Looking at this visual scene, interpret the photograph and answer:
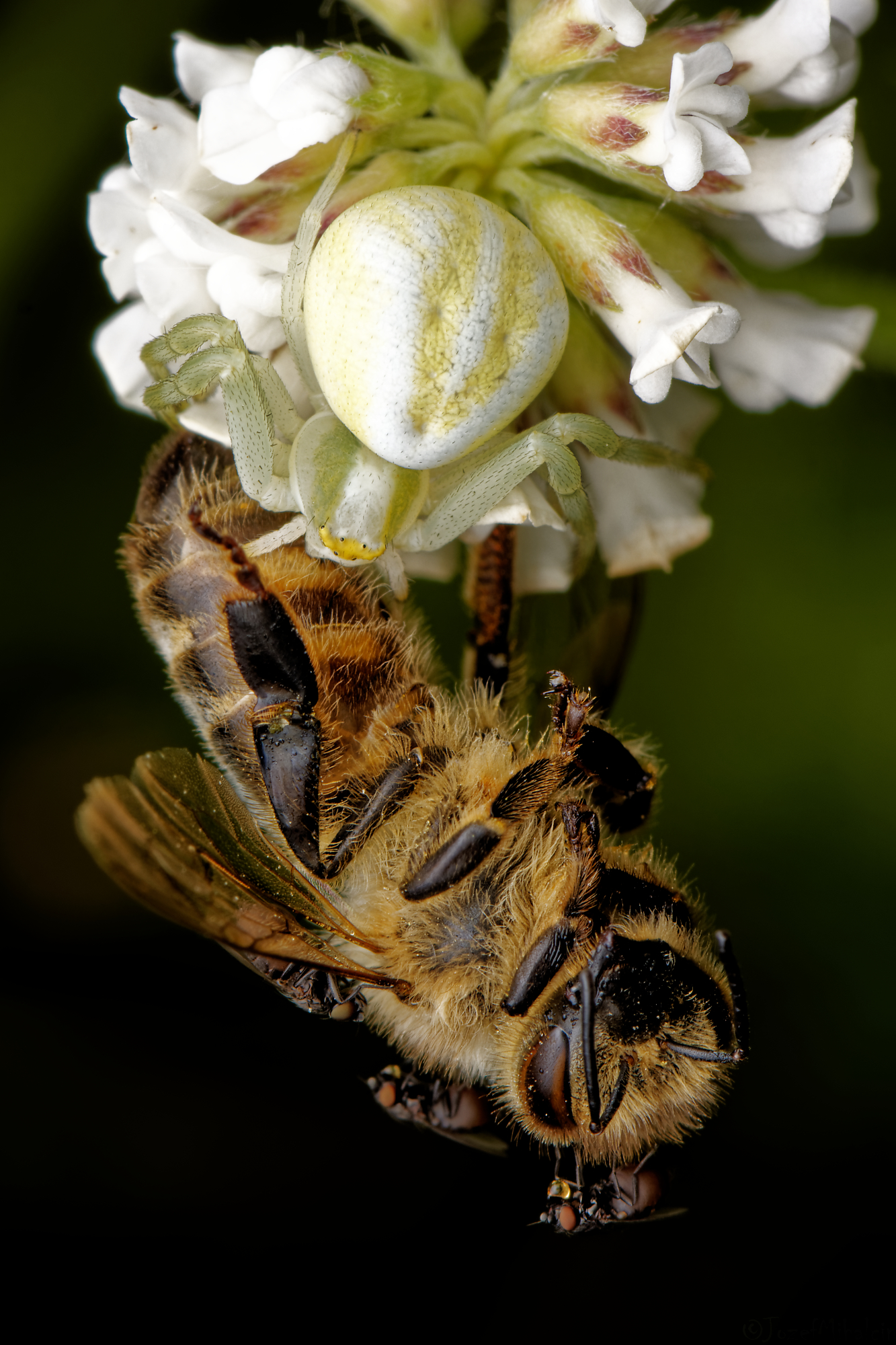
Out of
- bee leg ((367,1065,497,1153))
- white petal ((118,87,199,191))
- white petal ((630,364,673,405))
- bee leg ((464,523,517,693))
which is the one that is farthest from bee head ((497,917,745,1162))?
white petal ((118,87,199,191))

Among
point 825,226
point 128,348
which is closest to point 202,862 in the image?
point 128,348

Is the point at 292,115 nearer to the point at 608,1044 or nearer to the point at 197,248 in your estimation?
the point at 197,248

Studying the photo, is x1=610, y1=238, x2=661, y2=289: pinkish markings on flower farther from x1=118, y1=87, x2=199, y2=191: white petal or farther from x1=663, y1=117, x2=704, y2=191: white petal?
x1=118, y1=87, x2=199, y2=191: white petal

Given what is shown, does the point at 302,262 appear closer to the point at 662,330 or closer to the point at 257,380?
the point at 257,380

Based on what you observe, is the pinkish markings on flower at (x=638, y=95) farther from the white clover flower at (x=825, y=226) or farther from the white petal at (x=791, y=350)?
the white petal at (x=791, y=350)

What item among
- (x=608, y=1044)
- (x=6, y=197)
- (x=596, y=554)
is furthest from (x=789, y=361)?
(x=6, y=197)
